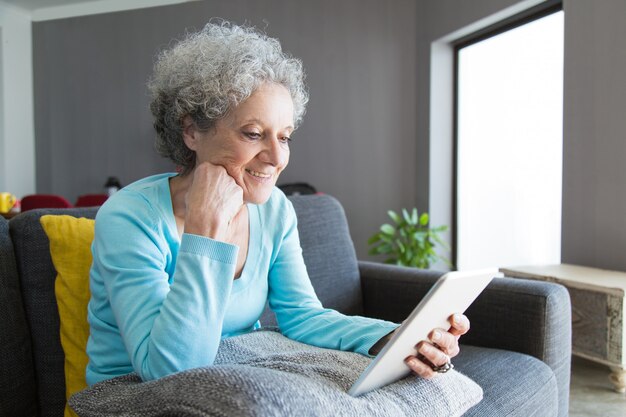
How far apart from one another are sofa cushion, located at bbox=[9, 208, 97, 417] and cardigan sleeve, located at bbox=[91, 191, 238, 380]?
1.07 ft

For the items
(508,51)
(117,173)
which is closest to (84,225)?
(508,51)

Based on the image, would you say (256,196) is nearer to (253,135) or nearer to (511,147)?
(253,135)

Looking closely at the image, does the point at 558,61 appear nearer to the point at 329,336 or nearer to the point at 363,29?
the point at 363,29

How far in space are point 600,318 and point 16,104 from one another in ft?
20.4

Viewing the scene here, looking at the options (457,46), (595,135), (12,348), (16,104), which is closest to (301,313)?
(12,348)

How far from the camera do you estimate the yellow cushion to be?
1261 mm

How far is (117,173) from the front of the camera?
609 cm

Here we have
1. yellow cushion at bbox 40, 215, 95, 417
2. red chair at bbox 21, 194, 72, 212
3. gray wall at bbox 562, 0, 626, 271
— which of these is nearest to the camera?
yellow cushion at bbox 40, 215, 95, 417

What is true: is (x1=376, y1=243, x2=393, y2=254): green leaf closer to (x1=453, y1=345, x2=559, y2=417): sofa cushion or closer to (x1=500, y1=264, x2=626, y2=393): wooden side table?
(x1=500, y1=264, x2=626, y2=393): wooden side table

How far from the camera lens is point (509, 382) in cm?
142

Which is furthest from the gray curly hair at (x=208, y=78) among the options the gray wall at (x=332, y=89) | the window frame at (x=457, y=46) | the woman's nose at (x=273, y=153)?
the gray wall at (x=332, y=89)

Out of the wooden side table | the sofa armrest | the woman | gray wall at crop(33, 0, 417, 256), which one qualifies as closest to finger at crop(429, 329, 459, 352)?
the woman

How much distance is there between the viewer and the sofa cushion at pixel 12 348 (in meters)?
1.22

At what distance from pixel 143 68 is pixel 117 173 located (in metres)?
1.15
